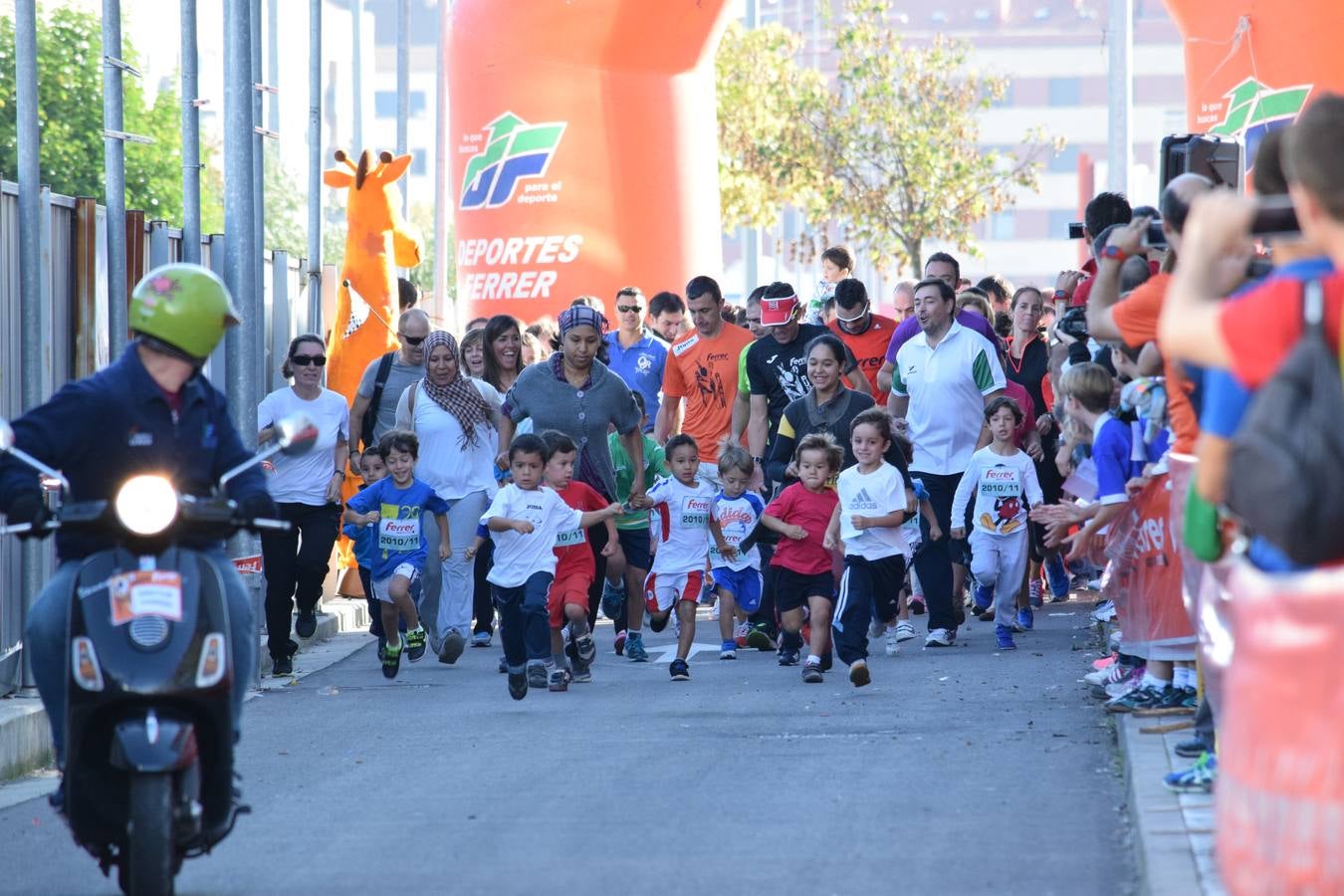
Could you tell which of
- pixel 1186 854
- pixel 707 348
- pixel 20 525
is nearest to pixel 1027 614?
pixel 707 348

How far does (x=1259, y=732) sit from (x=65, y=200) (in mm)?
8055

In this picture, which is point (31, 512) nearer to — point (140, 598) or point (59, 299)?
point (140, 598)

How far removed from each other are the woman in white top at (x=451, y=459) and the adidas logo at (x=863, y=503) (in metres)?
2.28

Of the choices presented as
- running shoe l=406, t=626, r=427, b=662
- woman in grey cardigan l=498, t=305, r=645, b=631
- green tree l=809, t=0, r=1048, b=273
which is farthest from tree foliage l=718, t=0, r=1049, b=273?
running shoe l=406, t=626, r=427, b=662

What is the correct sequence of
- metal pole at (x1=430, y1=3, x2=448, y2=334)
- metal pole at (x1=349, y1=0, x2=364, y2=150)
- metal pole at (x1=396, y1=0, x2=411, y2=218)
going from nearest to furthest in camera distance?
metal pole at (x1=396, y1=0, x2=411, y2=218)
metal pole at (x1=430, y1=3, x2=448, y2=334)
metal pole at (x1=349, y1=0, x2=364, y2=150)

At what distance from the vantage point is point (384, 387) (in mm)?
13953

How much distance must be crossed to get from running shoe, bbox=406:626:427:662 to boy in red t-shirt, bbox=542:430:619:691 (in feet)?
3.02

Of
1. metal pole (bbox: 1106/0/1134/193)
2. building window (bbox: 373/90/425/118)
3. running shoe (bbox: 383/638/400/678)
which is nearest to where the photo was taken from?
running shoe (bbox: 383/638/400/678)

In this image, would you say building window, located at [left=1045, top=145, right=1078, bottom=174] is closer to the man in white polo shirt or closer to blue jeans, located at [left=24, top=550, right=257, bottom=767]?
the man in white polo shirt

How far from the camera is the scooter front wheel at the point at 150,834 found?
5996mm

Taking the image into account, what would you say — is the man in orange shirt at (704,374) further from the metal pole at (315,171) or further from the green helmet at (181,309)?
the green helmet at (181,309)

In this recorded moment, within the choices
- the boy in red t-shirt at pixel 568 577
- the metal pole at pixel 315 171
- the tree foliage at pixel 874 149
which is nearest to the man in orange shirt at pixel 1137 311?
the boy in red t-shirt at pixel 568 577

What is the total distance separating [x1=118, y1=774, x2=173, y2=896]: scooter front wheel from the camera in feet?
19.7

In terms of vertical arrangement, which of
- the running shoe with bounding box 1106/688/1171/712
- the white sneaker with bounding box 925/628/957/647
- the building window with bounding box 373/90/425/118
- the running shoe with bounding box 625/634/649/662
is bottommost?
the running shoe with bounding box 625/634/649/662
